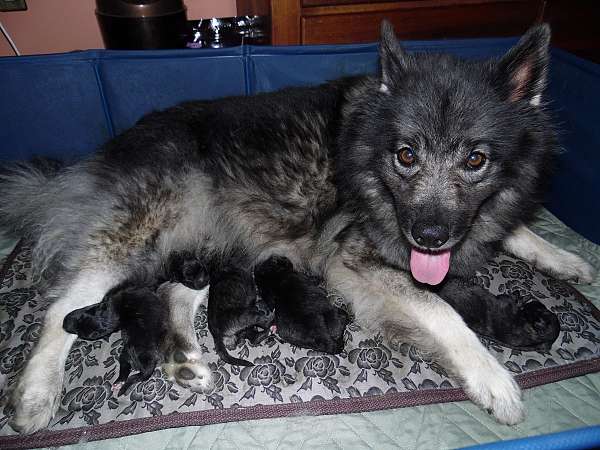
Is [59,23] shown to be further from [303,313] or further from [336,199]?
[303,313]

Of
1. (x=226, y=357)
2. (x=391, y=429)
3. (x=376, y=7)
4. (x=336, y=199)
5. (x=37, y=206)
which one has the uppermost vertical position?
(x=376, y=7)

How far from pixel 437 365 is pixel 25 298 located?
2.11m

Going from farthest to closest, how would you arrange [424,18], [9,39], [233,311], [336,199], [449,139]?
[9,39] → [424,18] → [336,199] → [233,311] → [449,139]

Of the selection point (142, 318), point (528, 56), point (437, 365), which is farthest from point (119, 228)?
point (528, 56)

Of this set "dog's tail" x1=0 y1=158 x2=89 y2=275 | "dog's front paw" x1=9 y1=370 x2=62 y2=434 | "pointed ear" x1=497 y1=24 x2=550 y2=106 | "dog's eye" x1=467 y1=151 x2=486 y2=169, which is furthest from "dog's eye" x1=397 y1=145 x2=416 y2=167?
"dog's front paw" x1=9 y1=370 x2=62 y2=434

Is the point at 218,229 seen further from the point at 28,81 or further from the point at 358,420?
the point at 28,81

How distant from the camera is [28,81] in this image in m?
2.88

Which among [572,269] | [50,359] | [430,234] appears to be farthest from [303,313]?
[572,269]

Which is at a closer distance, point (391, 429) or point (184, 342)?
point (391, 429)

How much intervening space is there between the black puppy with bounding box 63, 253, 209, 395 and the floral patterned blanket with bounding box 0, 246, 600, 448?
121mm

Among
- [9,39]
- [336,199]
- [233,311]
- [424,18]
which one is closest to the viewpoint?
[233,311]

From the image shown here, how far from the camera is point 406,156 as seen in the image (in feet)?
6.01

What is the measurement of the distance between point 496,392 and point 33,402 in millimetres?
1878

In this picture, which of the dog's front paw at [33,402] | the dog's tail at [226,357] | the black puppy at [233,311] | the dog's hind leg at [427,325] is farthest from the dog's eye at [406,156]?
the dog's front paw at [33,402]
